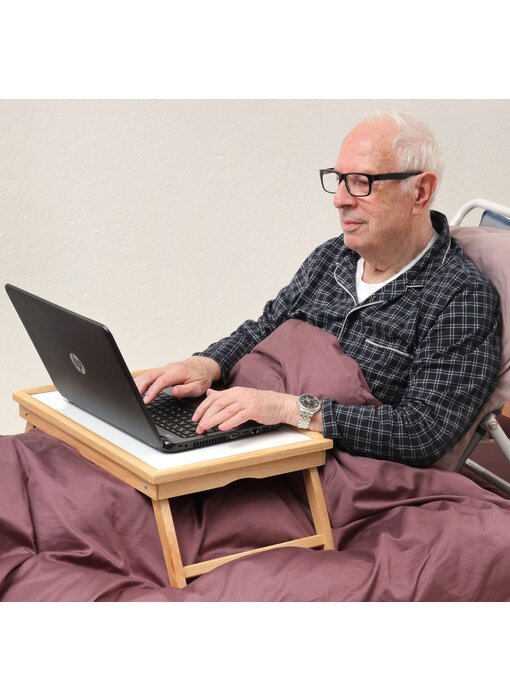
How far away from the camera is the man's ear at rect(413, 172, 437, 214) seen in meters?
2.37

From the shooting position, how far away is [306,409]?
2.22 m

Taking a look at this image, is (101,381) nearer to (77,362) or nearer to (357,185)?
(77,362)

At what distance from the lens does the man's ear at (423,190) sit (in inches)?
93.4

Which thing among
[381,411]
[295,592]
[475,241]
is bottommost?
[295,592]

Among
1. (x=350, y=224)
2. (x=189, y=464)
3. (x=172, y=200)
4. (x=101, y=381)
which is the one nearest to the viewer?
(x=189, y=464)

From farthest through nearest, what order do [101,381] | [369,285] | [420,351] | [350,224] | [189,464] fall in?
[369,285] < [350,224] < [420,351] < [101,381] < [189,464]

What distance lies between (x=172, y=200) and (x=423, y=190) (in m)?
1.72

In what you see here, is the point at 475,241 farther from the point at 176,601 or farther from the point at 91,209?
the point at 91,209

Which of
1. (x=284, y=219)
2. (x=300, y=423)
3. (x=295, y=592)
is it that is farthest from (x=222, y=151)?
(x=295, y=592)

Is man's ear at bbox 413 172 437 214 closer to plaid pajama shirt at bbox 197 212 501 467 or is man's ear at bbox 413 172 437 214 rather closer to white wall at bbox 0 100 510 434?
plaid pajama shirt at bbox 197 212 501 467

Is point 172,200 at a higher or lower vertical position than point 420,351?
higher

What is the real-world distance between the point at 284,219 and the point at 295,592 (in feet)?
7.52

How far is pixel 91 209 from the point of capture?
3895 millimetres

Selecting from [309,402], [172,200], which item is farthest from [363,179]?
[172,200]
